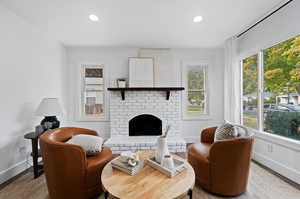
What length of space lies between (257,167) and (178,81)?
2.46 m

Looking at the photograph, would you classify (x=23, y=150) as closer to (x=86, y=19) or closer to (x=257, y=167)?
(x=86, y=19)

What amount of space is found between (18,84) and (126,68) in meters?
2.22

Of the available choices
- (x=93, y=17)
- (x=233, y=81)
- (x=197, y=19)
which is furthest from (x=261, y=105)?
(x=93, y=17)

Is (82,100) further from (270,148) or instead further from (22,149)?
(270,148)

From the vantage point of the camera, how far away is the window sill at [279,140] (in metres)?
2.11

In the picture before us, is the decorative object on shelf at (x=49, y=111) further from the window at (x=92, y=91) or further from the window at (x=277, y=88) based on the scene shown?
the window at (x=277, y=88)

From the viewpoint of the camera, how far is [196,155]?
6.63 feet

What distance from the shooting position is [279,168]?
91.5 inches

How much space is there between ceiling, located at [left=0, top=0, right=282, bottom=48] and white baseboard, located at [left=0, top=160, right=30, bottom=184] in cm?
249

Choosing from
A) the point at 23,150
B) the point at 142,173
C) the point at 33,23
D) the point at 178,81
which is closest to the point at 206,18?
the point at 178,81

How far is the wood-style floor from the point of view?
6.00 feet

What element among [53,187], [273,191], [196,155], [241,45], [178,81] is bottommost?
[273,191]

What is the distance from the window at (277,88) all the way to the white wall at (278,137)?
14 centimetres

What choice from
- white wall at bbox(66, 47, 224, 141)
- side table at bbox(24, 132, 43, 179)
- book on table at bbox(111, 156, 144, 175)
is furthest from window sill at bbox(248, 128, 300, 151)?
side table at bbox(24, 132, 43, 179)
